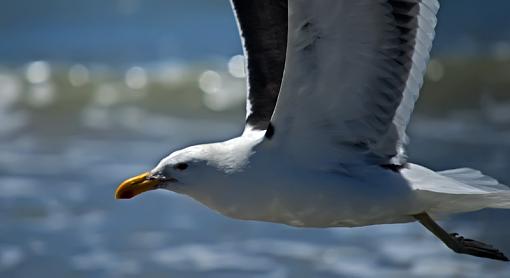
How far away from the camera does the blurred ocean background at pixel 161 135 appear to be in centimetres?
689

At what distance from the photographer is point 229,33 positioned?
622 inches

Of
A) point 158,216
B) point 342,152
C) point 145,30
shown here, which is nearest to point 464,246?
point 342,152

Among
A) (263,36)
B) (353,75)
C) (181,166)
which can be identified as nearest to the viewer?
(353,75)

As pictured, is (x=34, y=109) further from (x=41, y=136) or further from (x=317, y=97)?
(x=317, y=97)

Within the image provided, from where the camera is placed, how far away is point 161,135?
34.4 feet

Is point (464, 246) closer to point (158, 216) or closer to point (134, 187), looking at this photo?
point (134, 187)

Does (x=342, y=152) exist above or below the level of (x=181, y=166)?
below

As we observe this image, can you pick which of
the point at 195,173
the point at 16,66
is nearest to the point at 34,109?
the point at 16,66

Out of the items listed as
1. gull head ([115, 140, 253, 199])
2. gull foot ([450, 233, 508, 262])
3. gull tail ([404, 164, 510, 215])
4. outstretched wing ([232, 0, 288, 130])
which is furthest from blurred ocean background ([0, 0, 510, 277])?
gull head ([115, 140, 253, 199])

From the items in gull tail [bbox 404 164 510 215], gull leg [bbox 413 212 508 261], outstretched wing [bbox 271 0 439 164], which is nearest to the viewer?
outstretched wing [bbox 271 0 439 164]

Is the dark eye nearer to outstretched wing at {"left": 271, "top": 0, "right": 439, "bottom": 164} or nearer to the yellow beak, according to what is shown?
the yellow beak

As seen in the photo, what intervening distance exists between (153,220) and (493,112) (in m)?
3.98

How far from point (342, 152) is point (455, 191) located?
45cm

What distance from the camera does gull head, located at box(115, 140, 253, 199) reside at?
4.34 m
